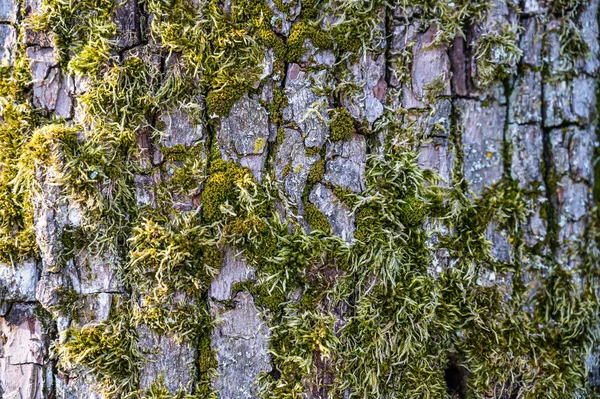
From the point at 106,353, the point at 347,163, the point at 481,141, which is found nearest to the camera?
the point at 106,353

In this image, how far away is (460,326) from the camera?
1.71 m

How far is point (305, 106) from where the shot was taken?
1.65 m

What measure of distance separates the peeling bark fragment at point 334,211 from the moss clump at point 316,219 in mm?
15

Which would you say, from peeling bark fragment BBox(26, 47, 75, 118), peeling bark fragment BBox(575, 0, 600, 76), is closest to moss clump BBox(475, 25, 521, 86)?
peeling bark fragment BBox(575, 0, 600, 76)

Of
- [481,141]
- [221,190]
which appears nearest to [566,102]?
[481,141]

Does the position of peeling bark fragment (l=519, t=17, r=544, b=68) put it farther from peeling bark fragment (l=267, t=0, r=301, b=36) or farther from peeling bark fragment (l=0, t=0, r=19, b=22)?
peeling bark fragment (l=0, t=0, r=19, b=22)

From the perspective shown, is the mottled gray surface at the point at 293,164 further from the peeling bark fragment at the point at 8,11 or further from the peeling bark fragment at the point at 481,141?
the peeling bark fragment at the point at 8,11

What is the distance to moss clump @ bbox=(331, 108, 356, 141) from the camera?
1.65 metres

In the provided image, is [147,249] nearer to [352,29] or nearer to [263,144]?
[263,144]

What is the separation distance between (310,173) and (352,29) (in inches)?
22.4

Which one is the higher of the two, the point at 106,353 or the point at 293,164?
the point at 293,164

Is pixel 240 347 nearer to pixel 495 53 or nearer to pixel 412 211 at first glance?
pixel 412 211

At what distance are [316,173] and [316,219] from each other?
173mm

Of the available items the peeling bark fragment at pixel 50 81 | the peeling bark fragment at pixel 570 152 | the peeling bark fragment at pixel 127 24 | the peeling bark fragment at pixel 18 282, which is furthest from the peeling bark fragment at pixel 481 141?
the peeling bark fragment at pixel 18 282
